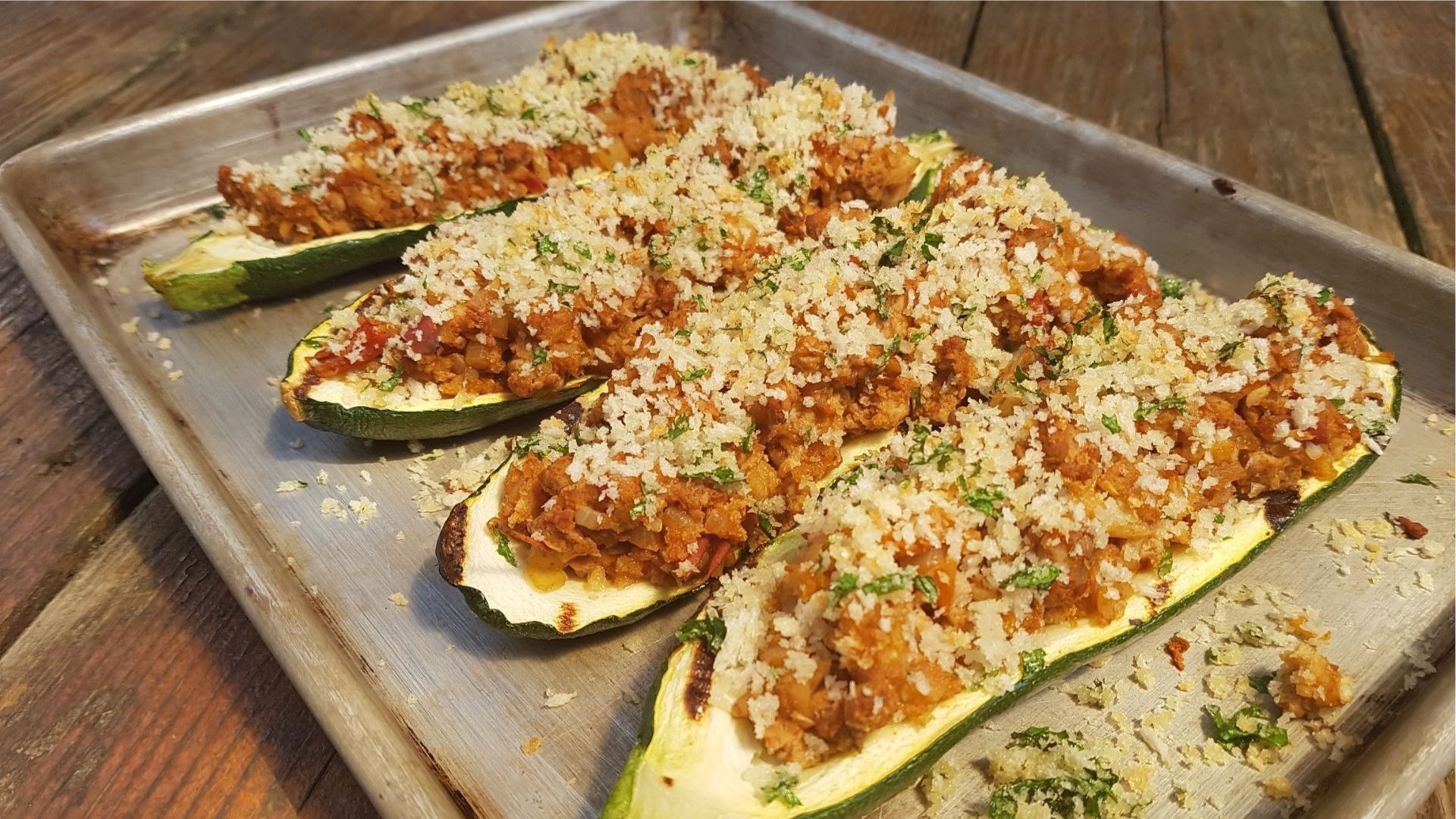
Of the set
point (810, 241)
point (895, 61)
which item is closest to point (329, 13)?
point (895, 61)

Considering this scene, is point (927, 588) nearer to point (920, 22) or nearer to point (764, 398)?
point (764, 398)

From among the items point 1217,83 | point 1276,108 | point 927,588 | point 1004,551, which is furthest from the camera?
point 1217,83

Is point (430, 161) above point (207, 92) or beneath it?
above

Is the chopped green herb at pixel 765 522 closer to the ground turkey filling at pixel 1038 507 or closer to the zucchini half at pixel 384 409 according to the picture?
the ground turkey filling at pixel 1038 507

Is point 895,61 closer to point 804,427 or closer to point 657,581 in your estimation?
point 804,427

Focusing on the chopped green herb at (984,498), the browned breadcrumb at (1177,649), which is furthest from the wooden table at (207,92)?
the chopped green herb at (984,498)

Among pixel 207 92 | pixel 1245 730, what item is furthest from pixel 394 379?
pixel 207 92
